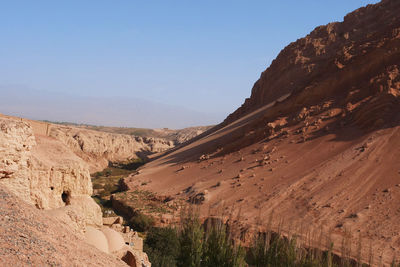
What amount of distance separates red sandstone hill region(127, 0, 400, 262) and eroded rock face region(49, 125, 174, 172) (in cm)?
1207

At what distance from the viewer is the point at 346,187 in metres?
18.4

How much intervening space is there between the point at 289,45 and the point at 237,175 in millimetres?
27558

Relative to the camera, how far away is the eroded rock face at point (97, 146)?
4206cm

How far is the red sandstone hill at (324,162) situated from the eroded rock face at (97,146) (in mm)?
12068

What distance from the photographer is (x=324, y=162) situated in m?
21.3

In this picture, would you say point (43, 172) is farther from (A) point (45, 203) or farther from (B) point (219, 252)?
(B) point (219, 252)

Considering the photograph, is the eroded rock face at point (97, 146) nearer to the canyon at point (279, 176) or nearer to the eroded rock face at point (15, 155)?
the canyon at point (279, 176)

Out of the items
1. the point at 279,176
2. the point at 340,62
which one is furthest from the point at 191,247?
the point at 340,62

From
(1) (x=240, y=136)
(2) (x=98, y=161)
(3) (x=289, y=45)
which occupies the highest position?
(3) (x=289, y=45)

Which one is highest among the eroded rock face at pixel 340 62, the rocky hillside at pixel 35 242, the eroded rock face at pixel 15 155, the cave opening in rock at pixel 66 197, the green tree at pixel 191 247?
the eroded rock face at pixel 340 62

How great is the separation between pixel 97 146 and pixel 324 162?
32.4 meters

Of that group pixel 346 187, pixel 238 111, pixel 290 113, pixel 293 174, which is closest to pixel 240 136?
pixel 290 113

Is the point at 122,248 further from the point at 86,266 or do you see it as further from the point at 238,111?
the point at 238,111

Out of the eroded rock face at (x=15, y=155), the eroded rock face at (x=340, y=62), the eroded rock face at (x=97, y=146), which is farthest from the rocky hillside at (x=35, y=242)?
the eroded rock face at (x=97, y=146)
